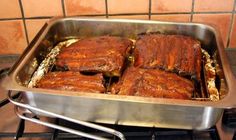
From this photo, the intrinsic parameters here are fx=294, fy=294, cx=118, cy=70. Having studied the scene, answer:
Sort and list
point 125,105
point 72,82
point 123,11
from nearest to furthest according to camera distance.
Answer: point 125,105
point 72,82
point 123,11

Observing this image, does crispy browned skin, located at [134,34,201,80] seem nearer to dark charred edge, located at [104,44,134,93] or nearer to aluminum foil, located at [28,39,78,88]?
dark charred edge, located at [104,44,134,93]

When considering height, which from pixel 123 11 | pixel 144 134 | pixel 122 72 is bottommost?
pixel 144 134

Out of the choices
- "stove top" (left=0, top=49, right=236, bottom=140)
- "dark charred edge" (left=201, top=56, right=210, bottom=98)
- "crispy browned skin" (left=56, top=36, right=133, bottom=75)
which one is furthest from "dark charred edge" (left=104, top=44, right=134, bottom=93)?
"dark charred edge" (left=201, top=56, right=210, bottom=98)

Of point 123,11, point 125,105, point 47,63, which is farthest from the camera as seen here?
point 123,11

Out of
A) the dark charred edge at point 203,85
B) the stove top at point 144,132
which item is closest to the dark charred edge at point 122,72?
the stove top at point 144,132

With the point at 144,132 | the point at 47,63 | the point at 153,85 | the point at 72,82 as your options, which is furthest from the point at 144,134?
the point at 47,63

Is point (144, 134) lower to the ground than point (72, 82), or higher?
lower

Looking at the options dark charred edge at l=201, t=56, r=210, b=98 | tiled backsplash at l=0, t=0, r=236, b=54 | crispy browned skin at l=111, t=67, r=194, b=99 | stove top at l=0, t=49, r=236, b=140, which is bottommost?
stove top at l=0, t=49, r=236, b=140

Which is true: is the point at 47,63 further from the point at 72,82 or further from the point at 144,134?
the point at 144,134

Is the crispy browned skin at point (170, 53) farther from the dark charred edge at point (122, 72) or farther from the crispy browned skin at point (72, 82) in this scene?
the crispy browned skin at point (72, 82)
